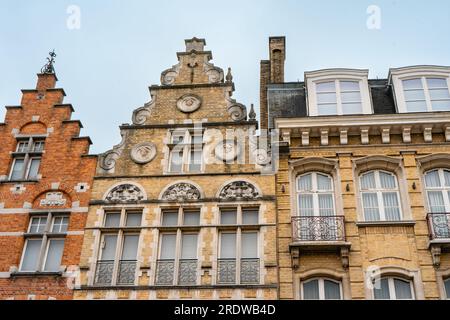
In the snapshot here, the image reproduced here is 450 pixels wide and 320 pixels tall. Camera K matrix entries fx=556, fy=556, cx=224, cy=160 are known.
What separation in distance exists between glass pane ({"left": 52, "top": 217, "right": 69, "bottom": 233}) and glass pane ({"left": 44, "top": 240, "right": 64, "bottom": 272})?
30cm

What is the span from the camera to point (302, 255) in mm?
13453

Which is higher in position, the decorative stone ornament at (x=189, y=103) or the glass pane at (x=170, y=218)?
the decorative stone ornament at (x=189, y=103)

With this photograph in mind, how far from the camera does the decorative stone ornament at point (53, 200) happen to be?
14.7 m

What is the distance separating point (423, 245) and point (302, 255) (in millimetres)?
2894

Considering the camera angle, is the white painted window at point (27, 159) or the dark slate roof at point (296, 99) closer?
the white painted window at point (27, 159)

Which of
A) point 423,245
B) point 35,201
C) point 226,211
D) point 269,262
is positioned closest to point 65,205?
point 35,201

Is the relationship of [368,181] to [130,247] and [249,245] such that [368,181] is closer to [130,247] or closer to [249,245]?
[249,245]

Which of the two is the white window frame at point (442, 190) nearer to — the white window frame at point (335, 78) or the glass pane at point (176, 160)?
the white window frame at point (335, 78)

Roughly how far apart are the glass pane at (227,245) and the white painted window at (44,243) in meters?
4.07

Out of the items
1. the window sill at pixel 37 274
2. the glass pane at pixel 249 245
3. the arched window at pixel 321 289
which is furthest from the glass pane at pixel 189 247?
the window sill at pixel 37 274

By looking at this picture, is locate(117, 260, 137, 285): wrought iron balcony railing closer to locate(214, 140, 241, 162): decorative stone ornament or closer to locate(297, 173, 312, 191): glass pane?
locate(214, 140, 241, 162): decorative stone ornament
